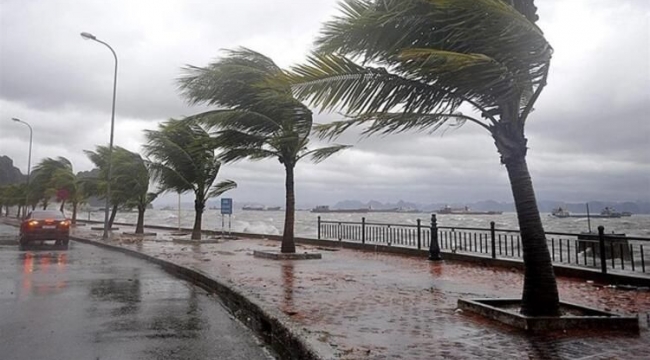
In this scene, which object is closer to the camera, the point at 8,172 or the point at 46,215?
the point at 46,215

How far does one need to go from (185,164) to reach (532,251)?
18.4 m

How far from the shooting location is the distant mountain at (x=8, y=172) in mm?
129738

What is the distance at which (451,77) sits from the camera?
20.4 feet

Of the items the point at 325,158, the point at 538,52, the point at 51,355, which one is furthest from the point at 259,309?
the point at 325,158

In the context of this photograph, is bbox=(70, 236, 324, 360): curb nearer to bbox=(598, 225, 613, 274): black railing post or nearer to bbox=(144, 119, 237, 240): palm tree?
bbox=(598, 225, 613, 274): black railing post

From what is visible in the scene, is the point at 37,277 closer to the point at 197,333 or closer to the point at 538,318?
the point at 197,333

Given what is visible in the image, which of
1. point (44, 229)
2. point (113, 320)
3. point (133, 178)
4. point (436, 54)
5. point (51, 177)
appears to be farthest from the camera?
point (51, 177)

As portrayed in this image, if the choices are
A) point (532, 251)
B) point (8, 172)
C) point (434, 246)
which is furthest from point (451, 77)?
point (8, 172)

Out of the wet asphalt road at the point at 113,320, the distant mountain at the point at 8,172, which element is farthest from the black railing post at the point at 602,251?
the distant mountain at the point at 8,172

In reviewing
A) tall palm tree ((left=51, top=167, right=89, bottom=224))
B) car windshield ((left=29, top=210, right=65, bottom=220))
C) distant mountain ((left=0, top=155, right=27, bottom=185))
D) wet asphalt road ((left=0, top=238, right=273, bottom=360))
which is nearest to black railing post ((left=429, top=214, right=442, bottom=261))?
wet asphalt road ((left=0, top=238, right=273, bottom=360))

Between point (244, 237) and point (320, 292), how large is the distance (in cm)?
1905

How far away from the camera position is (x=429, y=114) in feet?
22.8

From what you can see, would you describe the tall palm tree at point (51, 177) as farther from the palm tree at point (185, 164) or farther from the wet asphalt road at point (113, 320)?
the wet asphalt road at point (113, 320)

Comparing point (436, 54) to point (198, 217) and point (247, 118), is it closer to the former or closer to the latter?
point (247, 118)
